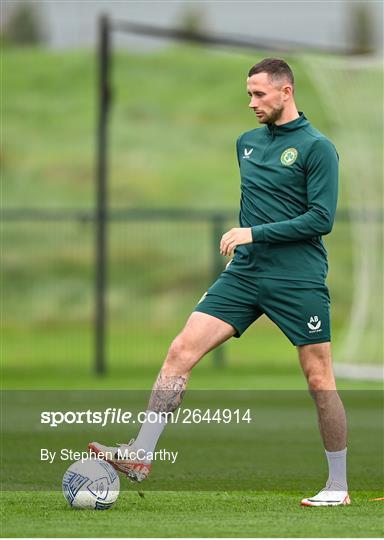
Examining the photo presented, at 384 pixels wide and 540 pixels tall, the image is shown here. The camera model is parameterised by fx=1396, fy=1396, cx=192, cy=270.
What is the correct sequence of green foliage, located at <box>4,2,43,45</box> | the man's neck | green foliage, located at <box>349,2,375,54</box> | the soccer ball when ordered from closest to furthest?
the soccer ball → the man's neck → green foliage, located at <box>4,2,43,45</box> → green foliage, located at <box>349,2,375,54</box>

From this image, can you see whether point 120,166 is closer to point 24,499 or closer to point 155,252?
point 155,252

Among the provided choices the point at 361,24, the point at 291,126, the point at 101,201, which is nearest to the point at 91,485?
the point at 291,126

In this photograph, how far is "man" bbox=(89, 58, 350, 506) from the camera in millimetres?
7926

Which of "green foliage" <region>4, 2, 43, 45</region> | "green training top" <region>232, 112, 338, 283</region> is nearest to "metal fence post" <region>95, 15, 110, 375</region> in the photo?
"green training top" <region>232, 112, 338, 283</region>

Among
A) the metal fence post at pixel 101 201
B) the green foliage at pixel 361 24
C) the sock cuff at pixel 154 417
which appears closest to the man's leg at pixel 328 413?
the sock cuff at pixel 154 417

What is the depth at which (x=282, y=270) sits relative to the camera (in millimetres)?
8062

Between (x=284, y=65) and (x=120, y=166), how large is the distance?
1526 inches

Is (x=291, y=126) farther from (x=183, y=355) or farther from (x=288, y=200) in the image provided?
(x=183, y=355)

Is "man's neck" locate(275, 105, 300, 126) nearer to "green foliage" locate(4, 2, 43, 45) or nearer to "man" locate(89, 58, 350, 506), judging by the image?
"man" locate(89, 58, 350, 506)

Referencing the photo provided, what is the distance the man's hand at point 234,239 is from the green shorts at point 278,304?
31 centimetres

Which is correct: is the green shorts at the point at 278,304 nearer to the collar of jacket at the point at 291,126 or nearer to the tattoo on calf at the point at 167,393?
the tattoo on calf at the point at 167,393

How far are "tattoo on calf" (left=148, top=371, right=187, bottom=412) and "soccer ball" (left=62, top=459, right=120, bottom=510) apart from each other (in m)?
0.45

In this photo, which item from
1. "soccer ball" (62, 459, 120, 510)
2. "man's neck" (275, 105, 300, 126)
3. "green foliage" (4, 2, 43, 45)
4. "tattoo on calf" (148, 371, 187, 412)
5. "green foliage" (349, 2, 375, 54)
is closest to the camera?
"soccer ball" (62, 459, 120, 510)

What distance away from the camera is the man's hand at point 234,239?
7.81m
